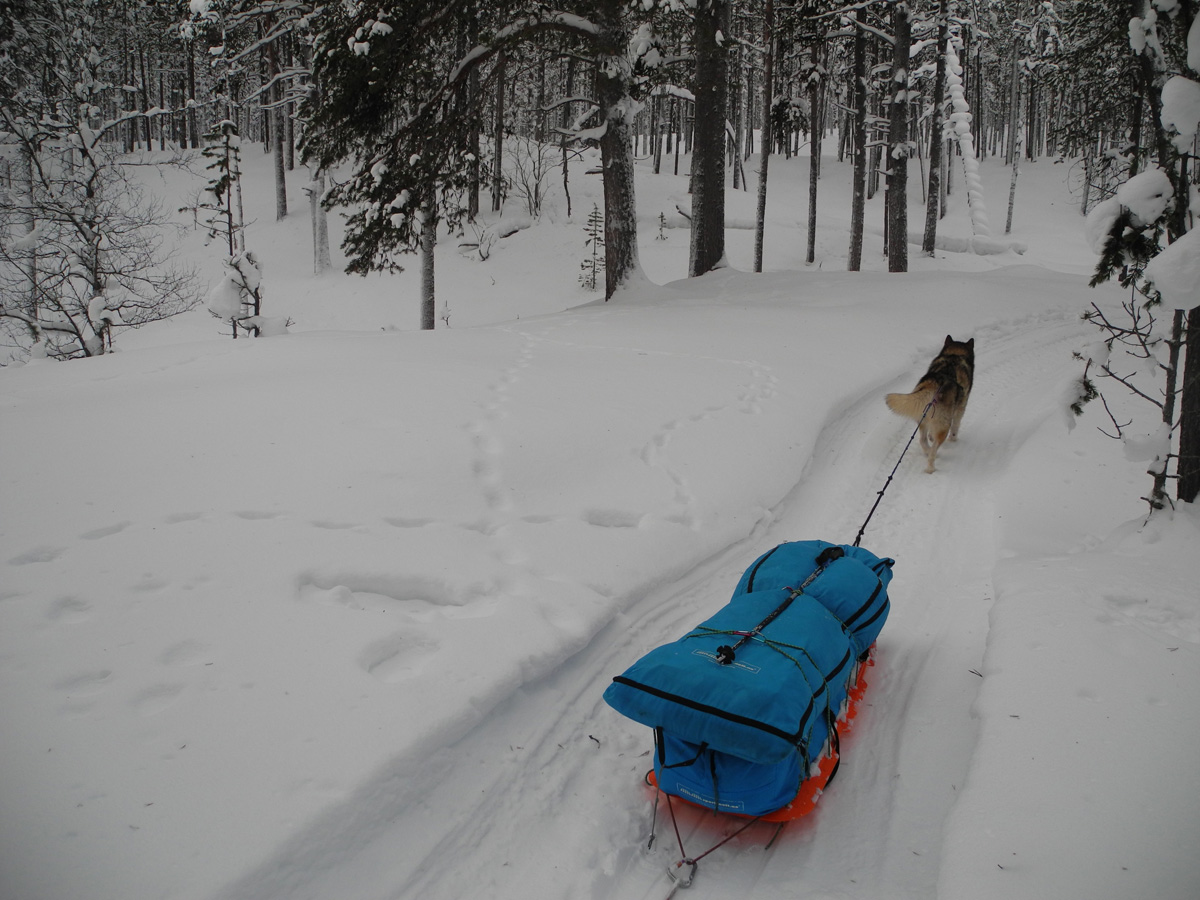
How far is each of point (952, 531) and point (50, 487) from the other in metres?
6.11

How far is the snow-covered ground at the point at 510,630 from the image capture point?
2.49m

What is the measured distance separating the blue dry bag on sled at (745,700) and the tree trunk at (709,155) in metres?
11.3

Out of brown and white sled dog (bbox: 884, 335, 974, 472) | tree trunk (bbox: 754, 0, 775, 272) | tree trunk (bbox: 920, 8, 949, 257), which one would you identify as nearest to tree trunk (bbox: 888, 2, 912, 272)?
tree trunk (bbox: 920, 8, 949, 257)

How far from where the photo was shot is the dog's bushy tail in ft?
21.1

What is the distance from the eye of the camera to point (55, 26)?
44.5 feet

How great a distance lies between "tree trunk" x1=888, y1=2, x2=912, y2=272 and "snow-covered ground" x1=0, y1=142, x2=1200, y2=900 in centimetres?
1055

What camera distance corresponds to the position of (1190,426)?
4.68m

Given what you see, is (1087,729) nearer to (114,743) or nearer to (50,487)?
(114,743)

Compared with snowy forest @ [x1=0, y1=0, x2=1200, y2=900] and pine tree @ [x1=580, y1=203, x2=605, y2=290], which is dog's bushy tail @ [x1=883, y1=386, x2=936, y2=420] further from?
pine tree @ [x1=580, y1=203, x2=605, y2=290]

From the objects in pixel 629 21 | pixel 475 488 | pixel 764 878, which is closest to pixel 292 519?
pixel 475 488

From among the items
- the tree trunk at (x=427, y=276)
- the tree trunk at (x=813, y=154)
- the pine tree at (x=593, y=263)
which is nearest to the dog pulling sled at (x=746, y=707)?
the tree trunk at (x=427, y=276)

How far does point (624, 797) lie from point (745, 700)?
31.7 inches

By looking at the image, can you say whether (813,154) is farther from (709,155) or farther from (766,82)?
(709,155)

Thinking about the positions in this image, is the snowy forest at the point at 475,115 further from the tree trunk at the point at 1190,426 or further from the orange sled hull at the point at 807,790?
the orange sled hull at the point at 807,790
